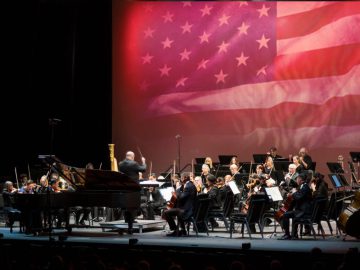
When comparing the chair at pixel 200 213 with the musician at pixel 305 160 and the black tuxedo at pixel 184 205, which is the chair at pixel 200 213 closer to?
the black tuxedo at pixel 184 205

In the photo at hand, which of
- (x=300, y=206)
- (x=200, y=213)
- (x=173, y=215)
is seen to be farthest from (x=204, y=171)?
(x=300, y=206)

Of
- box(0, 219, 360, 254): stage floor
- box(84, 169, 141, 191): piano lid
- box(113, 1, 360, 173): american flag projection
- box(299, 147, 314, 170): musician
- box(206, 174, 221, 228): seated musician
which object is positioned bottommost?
box(0, 219, 360, 254): stage floor

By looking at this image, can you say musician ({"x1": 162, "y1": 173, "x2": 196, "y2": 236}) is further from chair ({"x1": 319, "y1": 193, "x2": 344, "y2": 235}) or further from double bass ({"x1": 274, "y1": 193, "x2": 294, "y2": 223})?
chair ({"x1": 319, "y1": 193, "x2": 344, "y2": 235})

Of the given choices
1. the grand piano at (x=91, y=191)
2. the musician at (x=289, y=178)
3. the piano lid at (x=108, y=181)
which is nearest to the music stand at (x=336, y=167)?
the musician at (x=289, y=178)

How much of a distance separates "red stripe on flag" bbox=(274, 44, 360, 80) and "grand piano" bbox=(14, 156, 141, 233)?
7.26m

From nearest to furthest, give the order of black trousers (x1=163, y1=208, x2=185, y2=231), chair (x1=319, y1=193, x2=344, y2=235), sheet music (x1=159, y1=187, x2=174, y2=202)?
chair (x1=319, y1=193, x2=344, y2=235), black trousers (x1=163, y1=208, x2=185, y2=231), sheet music (x1=159, y1=187, x2=174, y2=202)

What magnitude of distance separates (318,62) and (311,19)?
1.17m

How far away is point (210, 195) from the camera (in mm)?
12875

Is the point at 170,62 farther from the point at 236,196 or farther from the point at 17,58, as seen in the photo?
the point at 236,196

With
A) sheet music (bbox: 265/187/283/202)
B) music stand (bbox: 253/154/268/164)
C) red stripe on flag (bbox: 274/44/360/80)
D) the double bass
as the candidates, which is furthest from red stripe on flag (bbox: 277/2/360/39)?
the double bass

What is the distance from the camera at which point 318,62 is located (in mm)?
16562

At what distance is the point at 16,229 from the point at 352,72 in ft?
30.2

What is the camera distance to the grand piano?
11141mm

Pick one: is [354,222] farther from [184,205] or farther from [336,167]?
[336,167]
